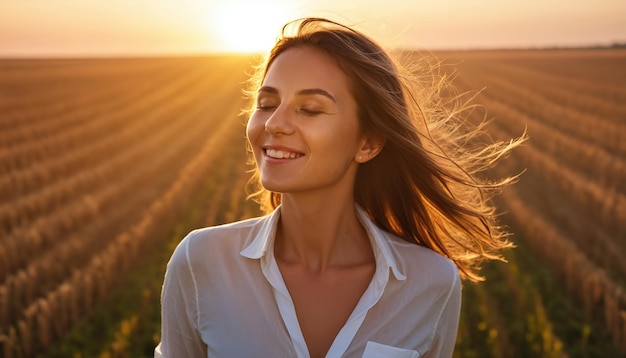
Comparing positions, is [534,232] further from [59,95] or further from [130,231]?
[59,95]

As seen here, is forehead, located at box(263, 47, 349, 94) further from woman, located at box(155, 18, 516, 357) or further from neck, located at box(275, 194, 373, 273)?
neck, located at box(275, 194, 373, 273)

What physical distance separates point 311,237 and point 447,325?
1.95 ft

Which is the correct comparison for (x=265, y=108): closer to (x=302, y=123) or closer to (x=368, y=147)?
(x=302, y=123)

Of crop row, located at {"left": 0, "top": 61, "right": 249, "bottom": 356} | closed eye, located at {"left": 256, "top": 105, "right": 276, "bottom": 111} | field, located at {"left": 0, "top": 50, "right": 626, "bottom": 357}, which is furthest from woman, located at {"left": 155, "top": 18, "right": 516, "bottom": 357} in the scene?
crop row, located at {"left": 0, "top": 61, "right": 249, "bottom": 356}

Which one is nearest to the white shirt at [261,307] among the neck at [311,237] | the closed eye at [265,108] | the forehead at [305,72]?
the neck at [311,237]

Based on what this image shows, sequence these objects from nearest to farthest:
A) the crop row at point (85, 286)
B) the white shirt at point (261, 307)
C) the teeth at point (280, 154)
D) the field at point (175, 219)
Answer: the white shirt at point (261, 307)
the teeth at point (280, 154)
the crop row at point (85, 286)
the field at point (175, 219)

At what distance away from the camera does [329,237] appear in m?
2.78

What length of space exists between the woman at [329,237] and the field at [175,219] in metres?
1.10

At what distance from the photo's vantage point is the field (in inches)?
241

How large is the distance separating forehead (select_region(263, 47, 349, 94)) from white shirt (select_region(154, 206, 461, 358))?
529 millimetres

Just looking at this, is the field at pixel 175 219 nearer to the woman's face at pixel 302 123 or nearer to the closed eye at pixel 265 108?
the woman's face at pixel 302 123

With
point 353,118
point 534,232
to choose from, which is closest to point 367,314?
point 353,118

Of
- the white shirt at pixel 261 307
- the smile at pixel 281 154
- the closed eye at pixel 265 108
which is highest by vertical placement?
the closed eye at pixel 265 108

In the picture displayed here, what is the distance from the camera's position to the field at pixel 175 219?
6109 mm
